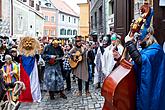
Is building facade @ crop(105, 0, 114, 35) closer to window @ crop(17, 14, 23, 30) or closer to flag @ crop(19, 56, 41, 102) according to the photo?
flag @ crop(19, 56, 41, 102)

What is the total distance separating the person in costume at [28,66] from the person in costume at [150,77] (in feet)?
Answer: 17.3

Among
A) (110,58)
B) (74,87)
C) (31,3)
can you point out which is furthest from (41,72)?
(31,3)

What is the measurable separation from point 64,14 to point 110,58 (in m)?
64.2

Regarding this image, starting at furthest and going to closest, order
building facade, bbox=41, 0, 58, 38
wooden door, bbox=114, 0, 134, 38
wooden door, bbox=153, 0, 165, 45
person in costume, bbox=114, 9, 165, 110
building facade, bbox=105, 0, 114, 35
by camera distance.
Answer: building facade, bbox=41, 0, 58, 38, building facade, bbox=105, 0, 114, 35, wooden door, bbox=114, 0, 134, 38, wooden door, bbox=153, 0, 165, 45, person in costume, bbox=114, 9, 165, 110

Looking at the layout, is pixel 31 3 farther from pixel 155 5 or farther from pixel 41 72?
pixel 155 5

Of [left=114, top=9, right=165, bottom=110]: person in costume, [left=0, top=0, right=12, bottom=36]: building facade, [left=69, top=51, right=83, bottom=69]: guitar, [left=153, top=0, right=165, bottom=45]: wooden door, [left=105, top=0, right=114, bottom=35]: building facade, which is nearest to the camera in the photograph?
[left=114, top=9, right=165, bottom=110]: person in costume

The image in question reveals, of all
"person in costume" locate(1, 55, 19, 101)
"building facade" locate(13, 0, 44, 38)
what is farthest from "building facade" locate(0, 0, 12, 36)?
"person in costume" locate(1, 55, 19, 101)

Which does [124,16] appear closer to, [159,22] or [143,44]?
[159,22]

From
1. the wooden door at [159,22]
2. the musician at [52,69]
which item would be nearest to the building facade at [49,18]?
the musician at [52,69]

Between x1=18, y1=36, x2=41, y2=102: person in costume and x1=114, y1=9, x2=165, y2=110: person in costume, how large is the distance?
17.3 ft

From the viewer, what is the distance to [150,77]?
3330 millimetres

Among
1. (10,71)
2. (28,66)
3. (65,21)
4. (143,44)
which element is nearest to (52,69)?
(28,66)

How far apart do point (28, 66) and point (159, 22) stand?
4512 millimetres

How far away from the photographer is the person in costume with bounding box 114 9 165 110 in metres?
3.32
